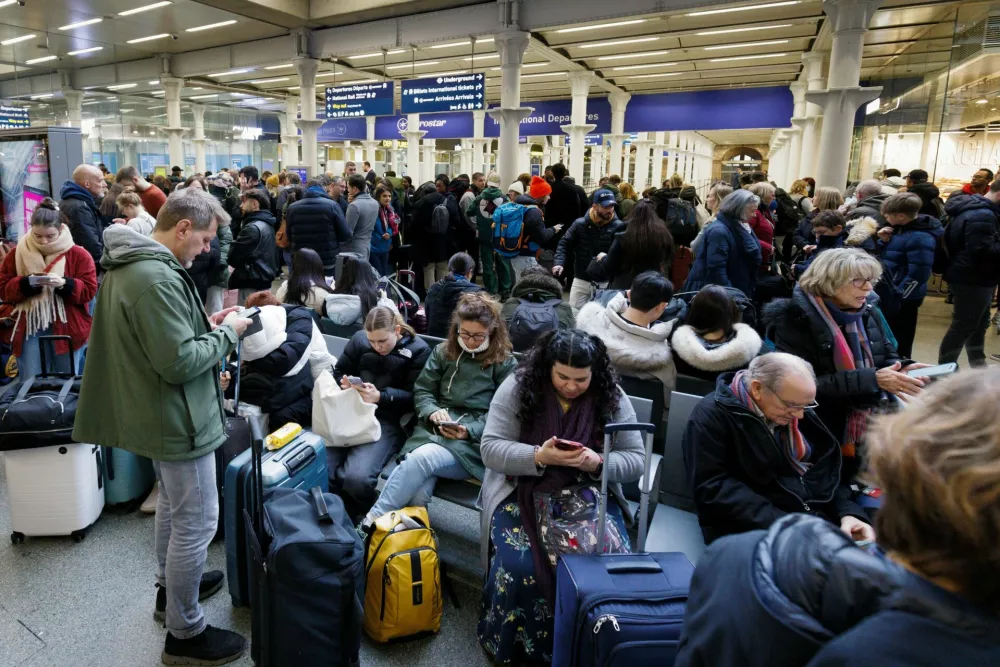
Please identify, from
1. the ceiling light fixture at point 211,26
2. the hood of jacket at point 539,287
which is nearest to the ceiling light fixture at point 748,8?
the hood of jacket at point 539,287

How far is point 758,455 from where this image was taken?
226cm

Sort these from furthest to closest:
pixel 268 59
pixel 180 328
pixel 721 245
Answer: pixel 268 59
pixel 721 245
pixel 180 328

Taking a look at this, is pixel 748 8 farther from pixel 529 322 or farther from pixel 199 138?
pixel 199 138

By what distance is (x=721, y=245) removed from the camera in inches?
186

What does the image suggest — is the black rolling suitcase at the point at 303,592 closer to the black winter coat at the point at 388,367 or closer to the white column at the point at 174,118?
the black winter coat at the point at 388,367

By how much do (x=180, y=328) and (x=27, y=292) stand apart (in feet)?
A: 8.69

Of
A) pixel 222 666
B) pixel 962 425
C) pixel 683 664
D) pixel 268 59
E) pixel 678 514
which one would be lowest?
pixel 222 666

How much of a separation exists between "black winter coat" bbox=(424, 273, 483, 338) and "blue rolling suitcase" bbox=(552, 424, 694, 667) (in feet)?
9.28

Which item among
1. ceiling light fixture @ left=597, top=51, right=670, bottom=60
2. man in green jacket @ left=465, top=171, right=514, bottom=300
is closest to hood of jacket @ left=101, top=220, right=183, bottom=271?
man in green jacket @ left=465, top=171, right=514, bottom=300

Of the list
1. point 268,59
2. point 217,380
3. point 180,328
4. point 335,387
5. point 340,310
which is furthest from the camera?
point 268,59

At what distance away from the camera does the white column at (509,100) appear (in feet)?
34.8

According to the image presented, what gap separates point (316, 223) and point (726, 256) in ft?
13.0

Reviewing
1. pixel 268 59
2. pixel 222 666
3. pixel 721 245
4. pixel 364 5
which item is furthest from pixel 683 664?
pixel 268 59

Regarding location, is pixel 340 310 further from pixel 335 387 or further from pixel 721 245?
pixel 721 245
